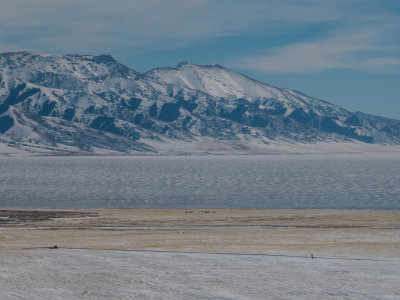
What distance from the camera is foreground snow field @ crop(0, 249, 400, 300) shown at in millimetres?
22062

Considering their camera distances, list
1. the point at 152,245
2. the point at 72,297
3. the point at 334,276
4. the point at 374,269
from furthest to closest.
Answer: the point at 152,245, the point at 374,269, the point at 334,276, the point at 72,297

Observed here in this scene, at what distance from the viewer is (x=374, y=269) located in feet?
88.2

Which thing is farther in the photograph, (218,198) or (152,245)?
(218,198)

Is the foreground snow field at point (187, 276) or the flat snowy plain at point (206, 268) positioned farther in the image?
the flat snowy plain at point (206, 268)

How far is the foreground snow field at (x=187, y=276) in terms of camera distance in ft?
72.4

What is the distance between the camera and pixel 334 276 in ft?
82.8

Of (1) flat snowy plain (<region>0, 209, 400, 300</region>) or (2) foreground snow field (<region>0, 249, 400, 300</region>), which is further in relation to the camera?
(1) flat snowy plain (<region>0, 209, 400, 300</region>)

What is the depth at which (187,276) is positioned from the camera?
25219mm

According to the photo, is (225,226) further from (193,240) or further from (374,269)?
(374,269)

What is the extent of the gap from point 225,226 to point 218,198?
5541 cm

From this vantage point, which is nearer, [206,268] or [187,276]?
[187,276]

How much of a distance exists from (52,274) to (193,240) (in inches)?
657

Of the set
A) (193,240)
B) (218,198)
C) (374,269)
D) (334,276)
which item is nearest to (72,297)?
(334,276)

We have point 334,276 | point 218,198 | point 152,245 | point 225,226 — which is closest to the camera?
point 334,276
